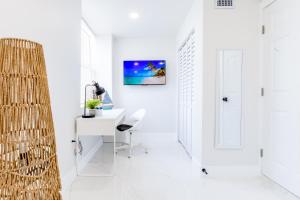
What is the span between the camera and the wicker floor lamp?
1.08 m

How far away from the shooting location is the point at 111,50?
5133mm

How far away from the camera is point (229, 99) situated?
9.46 feet

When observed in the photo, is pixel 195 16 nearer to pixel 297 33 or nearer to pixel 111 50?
pixel 297 33

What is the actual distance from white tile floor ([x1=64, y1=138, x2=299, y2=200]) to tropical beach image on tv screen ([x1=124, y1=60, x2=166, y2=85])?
2428 millimetres

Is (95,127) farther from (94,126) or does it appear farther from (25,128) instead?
(25,128)

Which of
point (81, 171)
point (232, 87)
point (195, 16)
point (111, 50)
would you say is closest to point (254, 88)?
point (232, 87)

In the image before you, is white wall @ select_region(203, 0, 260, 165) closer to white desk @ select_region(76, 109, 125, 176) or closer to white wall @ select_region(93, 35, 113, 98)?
white desk @ select_region(76, 109, 125, 176)

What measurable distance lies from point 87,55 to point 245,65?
3.16 m

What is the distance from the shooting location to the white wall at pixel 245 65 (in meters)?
2.86

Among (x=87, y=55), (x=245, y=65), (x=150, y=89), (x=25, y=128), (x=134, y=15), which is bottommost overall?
(x=25, y=128)

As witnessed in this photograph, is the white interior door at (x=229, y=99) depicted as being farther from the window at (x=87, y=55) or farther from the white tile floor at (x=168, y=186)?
the window at (x=87, y=55)

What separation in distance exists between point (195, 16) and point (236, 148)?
6.44 feet

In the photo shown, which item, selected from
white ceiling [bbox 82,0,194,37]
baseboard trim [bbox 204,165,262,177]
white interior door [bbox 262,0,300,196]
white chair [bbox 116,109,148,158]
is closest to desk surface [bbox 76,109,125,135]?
white chair [bbox 116,109,148,158]

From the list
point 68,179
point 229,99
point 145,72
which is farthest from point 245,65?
point 145,72
